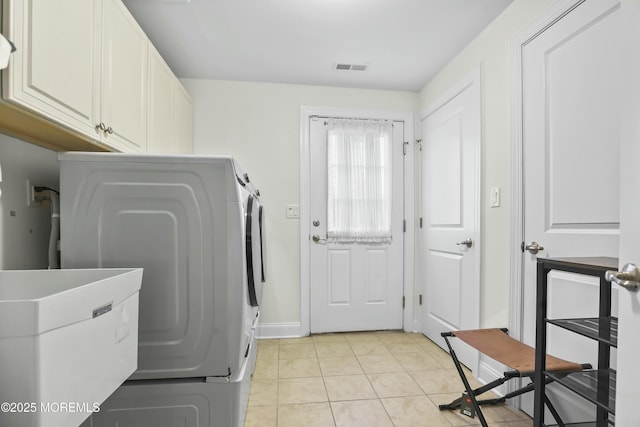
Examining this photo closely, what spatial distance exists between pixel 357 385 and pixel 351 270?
1072 millimetres

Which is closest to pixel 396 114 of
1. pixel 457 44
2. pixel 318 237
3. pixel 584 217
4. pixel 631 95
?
pixel 457 44

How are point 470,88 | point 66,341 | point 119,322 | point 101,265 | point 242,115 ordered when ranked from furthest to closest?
point 242,115, point 470,88, point 101,265, point 119,322, point 66,341

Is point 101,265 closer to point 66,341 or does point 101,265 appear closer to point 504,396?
point 66,341

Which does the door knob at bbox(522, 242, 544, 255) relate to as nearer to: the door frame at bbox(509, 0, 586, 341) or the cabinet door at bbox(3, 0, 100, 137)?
the door frame at bbox(509, 0, 586, 341)

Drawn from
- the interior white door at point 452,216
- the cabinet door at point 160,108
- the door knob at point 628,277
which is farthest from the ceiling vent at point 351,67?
the door knob at point 628,277

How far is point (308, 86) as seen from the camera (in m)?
2.85

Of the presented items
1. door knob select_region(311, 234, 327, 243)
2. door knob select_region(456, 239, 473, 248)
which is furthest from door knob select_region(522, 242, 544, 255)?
door knob select_region(311, 234, 327, 243)

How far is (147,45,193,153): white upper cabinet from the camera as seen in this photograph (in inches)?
73.4

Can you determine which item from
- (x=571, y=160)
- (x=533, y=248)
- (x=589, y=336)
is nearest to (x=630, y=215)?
(x=589, y=336)

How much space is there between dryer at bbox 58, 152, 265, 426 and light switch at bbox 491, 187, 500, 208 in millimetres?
1549

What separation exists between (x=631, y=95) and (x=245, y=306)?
4.60 feet

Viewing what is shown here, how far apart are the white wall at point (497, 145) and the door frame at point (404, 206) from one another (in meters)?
0.89

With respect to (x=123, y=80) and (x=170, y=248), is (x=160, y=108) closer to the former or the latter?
(x=123, y=80)

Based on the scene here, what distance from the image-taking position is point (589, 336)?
1.00 meters
